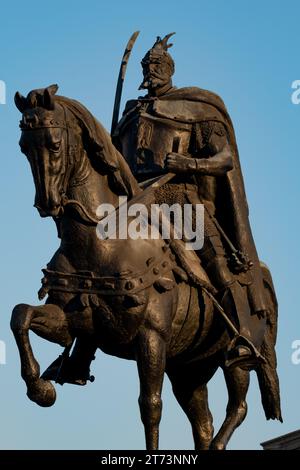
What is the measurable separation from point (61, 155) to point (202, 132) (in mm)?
2458

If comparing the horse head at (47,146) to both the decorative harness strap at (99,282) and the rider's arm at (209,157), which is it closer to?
the decorative harness strap at (99,282)

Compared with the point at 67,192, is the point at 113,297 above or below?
below

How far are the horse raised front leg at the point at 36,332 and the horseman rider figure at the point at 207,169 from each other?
6.77 feet

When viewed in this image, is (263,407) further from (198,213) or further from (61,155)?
(61,155)

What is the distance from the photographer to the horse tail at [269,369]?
17.5 meters

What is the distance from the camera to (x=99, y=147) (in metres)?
15.5

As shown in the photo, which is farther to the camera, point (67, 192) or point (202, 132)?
point (202, 132)

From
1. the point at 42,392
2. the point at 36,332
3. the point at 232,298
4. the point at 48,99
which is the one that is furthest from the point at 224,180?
the point at 42,392

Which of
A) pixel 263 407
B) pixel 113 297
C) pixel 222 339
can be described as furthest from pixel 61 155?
pixel 263 407

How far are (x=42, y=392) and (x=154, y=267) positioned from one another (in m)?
1.78

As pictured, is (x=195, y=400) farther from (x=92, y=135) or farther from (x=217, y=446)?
(x=92, y=135)

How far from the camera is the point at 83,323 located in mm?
15469


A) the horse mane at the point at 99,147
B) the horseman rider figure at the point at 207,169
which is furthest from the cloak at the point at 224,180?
the horse mane at the point at 99,147
